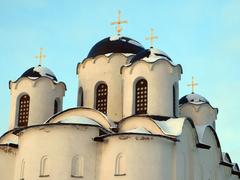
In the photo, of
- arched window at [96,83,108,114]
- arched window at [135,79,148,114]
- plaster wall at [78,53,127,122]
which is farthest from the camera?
arched window at [96,83,108,114]

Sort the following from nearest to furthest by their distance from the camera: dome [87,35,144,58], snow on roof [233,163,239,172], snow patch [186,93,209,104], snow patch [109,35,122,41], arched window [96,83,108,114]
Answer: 1. arched window [96,83,108,114]
2. dome [87,35,144,58]
3. snow patch [109,35,122,41]
4. snow on roof [233,163,239,172]
5. snow patch [186,93,209,104]

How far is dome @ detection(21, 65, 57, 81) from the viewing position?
23578 mm

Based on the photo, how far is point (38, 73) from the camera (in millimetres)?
23656

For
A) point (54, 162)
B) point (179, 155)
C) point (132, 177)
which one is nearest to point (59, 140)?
point (54, 162)

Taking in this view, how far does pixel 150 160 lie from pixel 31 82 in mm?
7136

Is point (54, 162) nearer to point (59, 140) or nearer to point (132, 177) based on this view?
point (59, 140)

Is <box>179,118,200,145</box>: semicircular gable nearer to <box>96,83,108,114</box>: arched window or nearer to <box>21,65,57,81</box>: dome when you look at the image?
<box>96,83,108,114</box>: arched window

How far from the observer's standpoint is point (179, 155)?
1933 centimetres

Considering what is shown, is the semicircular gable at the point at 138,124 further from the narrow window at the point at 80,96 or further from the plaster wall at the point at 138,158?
the narrow window at the point at 80,96

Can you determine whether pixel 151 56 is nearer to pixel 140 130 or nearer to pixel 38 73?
pixel 140 130

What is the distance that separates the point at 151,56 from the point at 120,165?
498 centimetres

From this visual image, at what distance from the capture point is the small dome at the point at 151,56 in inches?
848

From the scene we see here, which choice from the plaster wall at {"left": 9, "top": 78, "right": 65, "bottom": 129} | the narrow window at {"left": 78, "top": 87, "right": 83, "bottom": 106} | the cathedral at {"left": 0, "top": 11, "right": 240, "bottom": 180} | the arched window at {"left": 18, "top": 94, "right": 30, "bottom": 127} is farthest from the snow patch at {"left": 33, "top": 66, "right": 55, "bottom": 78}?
the narrow window at {"left": 78, "top": 87, "right": 83, "bottom": 106}

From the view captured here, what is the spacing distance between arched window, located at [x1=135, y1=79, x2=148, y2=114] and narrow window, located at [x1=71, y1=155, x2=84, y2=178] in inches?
128
